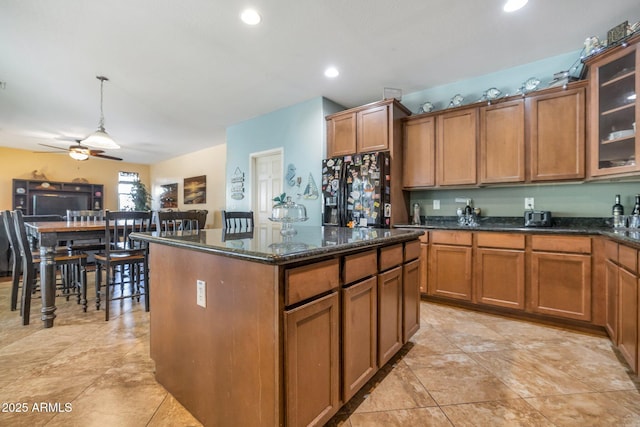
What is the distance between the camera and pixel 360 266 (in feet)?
4.63

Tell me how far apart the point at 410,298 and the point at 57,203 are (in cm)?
958

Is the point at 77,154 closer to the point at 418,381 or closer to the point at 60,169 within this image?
the point at 60,169

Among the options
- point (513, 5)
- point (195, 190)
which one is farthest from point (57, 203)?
point (513, 5)

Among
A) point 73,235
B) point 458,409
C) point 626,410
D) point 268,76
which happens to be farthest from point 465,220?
point 73,235

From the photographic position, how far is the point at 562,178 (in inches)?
106

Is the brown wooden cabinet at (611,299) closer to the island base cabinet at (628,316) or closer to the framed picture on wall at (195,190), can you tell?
the island base cabinet at (628,316)

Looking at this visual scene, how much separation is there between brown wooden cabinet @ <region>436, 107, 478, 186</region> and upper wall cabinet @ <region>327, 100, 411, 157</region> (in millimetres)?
538

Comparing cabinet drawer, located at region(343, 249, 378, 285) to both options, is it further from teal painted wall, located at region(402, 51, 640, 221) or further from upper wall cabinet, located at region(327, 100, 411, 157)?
teal painted wall, located at region(402, 51, 640, 221)

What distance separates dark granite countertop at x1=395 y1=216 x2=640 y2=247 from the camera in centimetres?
213

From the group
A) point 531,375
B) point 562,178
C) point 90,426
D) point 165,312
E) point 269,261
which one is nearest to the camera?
point 269,261

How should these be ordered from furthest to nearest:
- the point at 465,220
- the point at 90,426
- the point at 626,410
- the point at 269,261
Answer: the point at 465,220 → the point at 626,410 → the point at 90,426 → the point at 269,261

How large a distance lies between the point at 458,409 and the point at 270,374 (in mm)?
1119

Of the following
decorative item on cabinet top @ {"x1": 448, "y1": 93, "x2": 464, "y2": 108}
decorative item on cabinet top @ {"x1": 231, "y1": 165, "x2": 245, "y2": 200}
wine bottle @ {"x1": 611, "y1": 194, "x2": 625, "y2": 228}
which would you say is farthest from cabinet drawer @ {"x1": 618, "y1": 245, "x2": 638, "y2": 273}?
decorative item on cabinet top @ {"x1": 231, "y1": 165, "x2": 245, "y2": 200}

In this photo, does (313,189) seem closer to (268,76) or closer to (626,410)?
(268,76)
